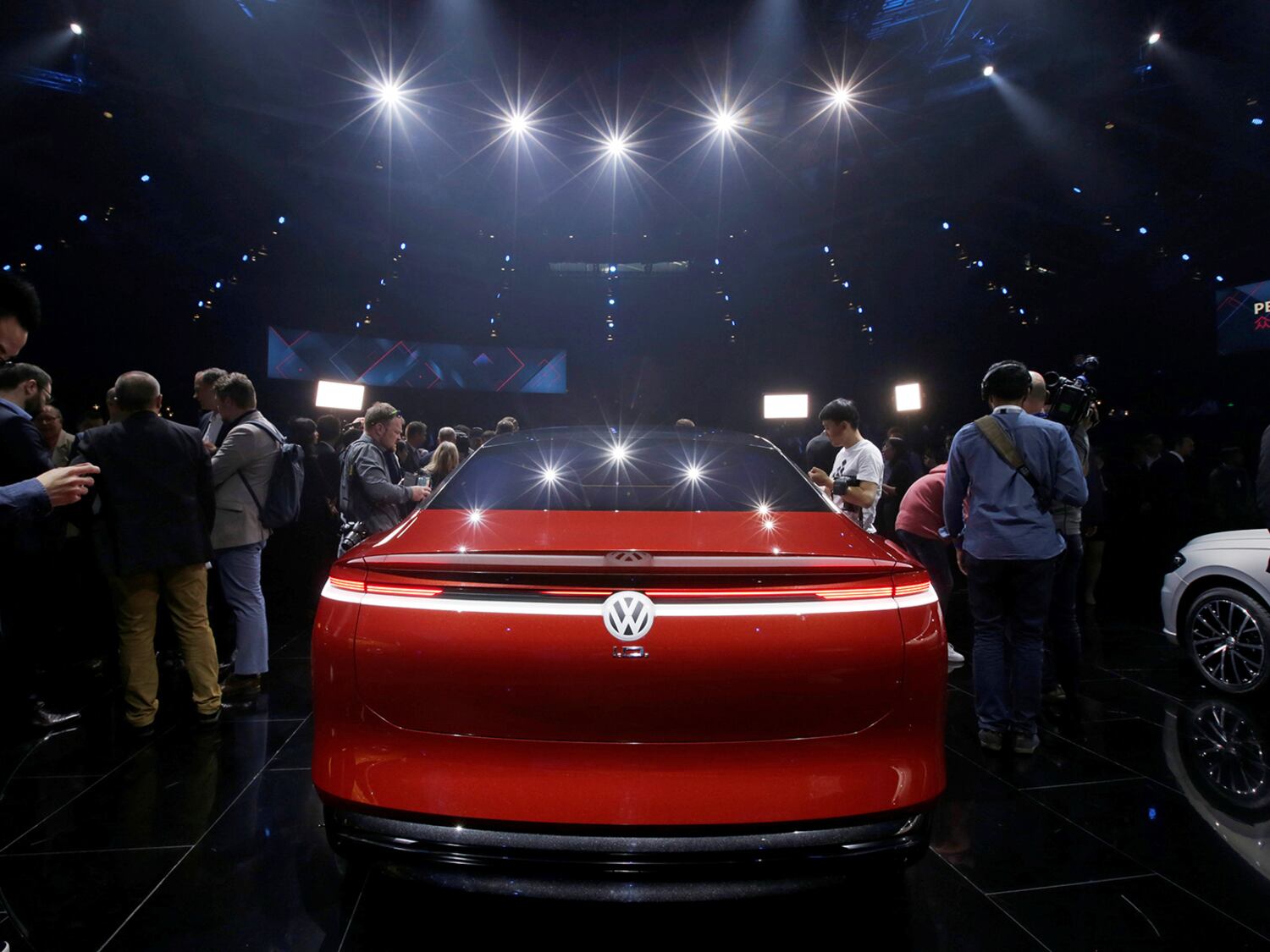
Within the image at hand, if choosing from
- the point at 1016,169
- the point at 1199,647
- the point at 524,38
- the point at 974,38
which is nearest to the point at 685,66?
the point at 524,38

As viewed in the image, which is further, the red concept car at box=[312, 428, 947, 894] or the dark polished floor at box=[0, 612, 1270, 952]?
the dark polished floor at box=[0, 612, 1270, 952]

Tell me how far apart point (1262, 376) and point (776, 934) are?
13.4 meters

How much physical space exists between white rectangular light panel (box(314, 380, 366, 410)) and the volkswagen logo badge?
30.2ft

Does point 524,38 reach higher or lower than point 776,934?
higher

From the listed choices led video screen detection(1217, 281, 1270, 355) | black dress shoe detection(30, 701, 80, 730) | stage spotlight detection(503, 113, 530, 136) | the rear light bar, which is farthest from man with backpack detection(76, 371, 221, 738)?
led video screen detection(1217, 281, 1270, 355)

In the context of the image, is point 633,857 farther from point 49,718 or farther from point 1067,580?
→ point 49,718

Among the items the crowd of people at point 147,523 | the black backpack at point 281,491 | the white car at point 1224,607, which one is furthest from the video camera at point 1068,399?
the black backpack at point 281,491

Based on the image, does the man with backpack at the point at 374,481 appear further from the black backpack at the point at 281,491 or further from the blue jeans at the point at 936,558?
the blue jeans at the point at 936,558

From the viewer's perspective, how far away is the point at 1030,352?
13031 mm

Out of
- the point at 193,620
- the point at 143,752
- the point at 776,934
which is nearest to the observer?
the point at 776,934

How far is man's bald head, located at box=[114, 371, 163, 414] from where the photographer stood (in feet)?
10.3

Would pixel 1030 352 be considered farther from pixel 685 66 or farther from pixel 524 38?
pixel 524 38

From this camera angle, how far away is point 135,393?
3.16 m

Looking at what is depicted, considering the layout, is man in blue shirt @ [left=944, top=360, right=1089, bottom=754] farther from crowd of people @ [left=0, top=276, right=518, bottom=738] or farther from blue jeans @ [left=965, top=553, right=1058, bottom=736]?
crowd of people @ [left=0, top=276, right=518, bottom=738]
